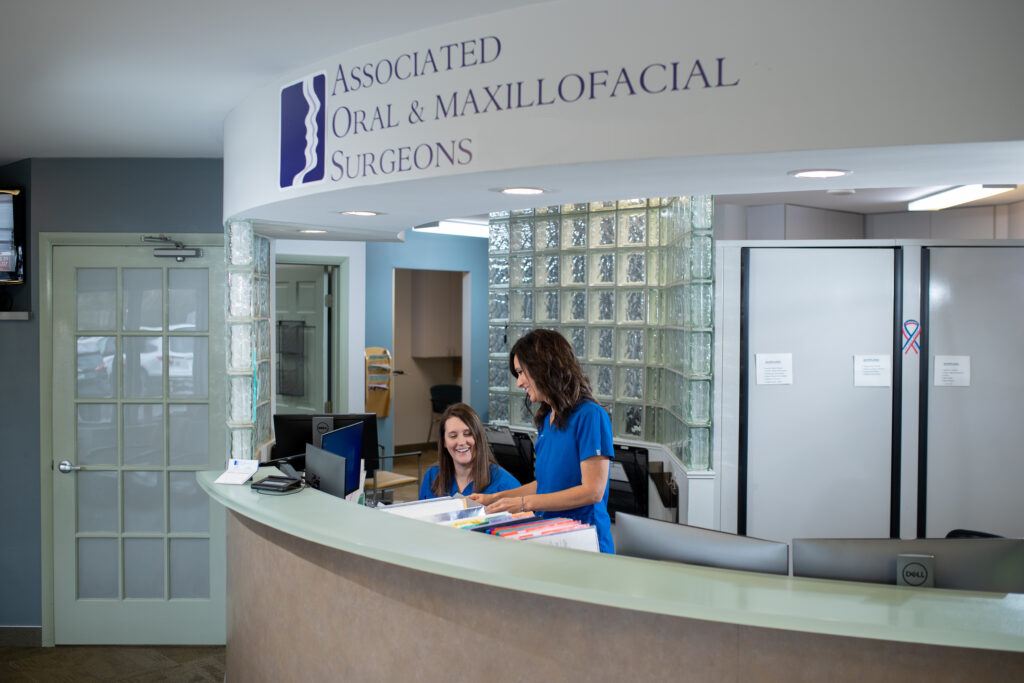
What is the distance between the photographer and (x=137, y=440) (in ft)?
15.3

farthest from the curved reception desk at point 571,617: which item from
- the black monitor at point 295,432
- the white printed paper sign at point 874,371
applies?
the white printed paper sign at point 874,371

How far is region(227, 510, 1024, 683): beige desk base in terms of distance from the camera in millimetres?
1792

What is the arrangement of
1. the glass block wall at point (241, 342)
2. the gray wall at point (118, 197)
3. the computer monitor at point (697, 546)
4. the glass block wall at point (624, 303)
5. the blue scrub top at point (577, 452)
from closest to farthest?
the computer monitor at point (697, 546), the blue scrub top at point (577, 452), the glass block wall at point (241, 342), the glass block wall at point (624, 303), the gray wall at point (118, 197)

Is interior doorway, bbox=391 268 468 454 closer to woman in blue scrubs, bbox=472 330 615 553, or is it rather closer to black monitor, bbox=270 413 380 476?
black monitor, bbox=270 413 380 476

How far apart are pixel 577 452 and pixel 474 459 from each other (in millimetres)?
570

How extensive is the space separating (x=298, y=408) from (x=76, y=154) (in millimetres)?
3680

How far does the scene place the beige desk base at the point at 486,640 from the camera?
5.88 ft

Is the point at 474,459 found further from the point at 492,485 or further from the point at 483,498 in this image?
the point at 483,498

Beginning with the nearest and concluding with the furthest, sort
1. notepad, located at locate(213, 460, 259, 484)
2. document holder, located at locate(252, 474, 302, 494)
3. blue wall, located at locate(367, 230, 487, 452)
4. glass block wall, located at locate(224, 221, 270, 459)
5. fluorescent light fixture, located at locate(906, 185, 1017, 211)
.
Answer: document holder, located at locate(252, 474, 302, 494) < notepad, located at locate(213, 460, 259, 484) < glass block wall, located at locate(224, 221, 270, 459) < fluorescent light fixture, located at locate(906, 185, 1017, 211) < blue wall, located at locate(367, 230, 487, 452)

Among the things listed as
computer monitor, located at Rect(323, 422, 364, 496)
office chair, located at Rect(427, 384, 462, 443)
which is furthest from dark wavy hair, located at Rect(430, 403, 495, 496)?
office chair, located at Rect(427, 384, 462, 443)

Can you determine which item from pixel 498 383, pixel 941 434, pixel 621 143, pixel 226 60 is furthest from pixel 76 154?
pixel 941 434

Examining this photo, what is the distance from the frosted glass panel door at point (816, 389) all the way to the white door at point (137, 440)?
297cm

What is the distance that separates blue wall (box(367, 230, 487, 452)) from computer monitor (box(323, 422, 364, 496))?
4047 millimetres

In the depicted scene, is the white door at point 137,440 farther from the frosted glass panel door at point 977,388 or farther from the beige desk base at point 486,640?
the frosted glass panel door at point 977,388
